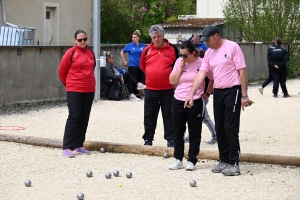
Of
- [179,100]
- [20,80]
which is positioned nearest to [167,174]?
[179,100]

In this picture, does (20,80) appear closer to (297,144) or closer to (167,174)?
(297,144)

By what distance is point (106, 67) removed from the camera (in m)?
19.6

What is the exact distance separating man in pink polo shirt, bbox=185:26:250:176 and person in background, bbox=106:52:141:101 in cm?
1024

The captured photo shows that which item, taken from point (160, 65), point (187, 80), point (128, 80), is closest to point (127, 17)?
point (128, 80)

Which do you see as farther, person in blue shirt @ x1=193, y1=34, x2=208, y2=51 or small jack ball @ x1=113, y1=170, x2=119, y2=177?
person in blue shirt @ x1=193, y1=34, x2=208, y2=51

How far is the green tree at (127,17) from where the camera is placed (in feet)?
123

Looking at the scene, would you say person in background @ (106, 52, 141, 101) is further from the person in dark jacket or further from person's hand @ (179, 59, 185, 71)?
person's hand @ (179, 59, 185, 71)

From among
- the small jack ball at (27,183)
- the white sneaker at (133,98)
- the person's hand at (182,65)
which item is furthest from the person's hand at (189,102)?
the white sneaker at (133,98)

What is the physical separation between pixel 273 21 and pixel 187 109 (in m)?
23.7

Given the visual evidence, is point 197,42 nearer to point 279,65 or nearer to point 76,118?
point 76,118

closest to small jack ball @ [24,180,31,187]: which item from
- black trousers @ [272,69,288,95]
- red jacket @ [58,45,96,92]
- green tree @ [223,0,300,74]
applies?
red jacket @ [58,45,96,92]

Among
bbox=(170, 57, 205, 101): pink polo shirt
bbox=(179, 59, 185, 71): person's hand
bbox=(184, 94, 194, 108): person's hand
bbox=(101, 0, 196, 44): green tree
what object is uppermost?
bbox=(101, 0, 196, 44): green tree

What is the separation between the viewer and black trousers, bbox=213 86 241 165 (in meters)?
9.07

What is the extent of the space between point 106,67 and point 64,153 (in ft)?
29.5
